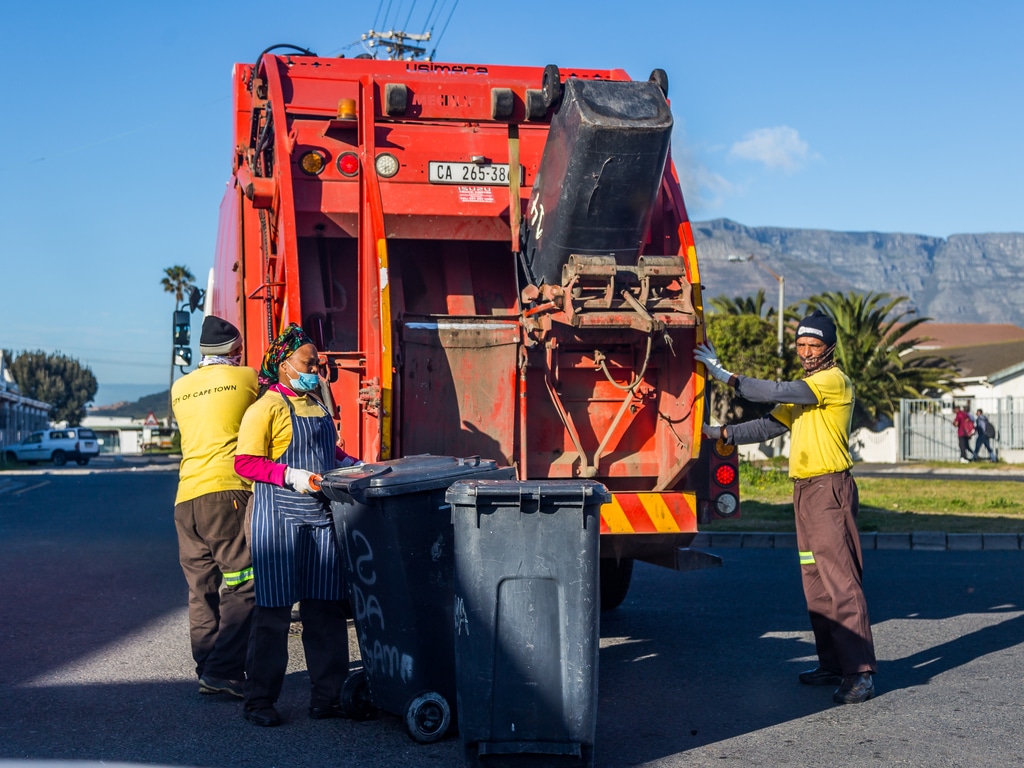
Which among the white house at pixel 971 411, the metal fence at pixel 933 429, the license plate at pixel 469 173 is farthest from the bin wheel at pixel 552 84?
the white house at pixel 971 411

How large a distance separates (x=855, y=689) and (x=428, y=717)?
210 cm

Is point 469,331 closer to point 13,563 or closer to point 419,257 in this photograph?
point 419,257

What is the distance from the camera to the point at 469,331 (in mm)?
6750

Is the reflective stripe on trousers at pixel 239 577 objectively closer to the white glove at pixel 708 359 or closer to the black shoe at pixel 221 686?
the black shoe at pixel 221 686

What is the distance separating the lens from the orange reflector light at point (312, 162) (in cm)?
692

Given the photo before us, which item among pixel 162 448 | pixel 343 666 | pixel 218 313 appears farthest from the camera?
pixel 162 448

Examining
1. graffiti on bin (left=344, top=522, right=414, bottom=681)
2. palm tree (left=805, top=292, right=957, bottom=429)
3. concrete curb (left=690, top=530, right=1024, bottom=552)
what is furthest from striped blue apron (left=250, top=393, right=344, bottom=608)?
palm tree (left=805, top=292, right=957, bottom=429)

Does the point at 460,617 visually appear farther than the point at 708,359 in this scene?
No

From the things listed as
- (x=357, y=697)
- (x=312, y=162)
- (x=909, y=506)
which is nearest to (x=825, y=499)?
(x=357, y=697)

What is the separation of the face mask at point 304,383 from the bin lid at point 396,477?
425 millimetres

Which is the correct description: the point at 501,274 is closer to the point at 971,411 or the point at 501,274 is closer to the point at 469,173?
the point at 469,173

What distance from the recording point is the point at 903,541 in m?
12.5

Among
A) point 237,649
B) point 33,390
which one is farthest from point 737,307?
point 33,390

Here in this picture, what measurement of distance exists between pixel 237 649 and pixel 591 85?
137 inches
